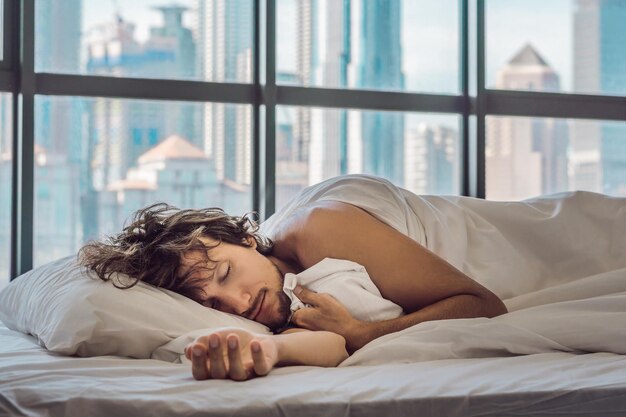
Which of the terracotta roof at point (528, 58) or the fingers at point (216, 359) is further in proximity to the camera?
the terracotta roof at point (528, 58)

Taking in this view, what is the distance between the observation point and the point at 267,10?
11.3 ft

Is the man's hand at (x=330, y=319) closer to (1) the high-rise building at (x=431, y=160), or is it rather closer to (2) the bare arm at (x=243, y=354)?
(2) the bare arm at (x=243, y=354)

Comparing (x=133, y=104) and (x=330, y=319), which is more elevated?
(x=133, y=104)

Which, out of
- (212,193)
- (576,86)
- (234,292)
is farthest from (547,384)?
(576,86)

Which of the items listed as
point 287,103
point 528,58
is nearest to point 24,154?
point 287,103

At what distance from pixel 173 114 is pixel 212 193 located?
35cm

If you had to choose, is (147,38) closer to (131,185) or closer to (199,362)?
(131,185)

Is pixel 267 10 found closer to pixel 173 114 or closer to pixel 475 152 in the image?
pixel 173 114

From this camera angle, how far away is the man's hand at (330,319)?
1665 mm

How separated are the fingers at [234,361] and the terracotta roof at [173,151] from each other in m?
2.21

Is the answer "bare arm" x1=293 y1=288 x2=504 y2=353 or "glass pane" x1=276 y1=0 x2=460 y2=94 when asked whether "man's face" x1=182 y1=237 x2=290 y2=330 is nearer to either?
"bare arm" x1=293 y1=288 x2=504 y2=353

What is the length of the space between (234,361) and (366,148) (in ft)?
8.16

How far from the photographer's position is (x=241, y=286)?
1807 mm

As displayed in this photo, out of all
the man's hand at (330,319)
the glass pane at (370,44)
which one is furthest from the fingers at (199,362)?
the glass pane at (370,44)
